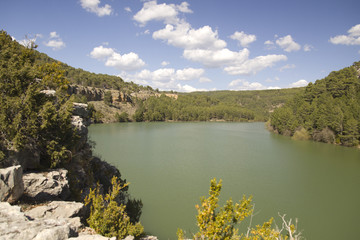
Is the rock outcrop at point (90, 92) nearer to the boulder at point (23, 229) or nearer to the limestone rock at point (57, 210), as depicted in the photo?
the limestone rock at point (57, 210)

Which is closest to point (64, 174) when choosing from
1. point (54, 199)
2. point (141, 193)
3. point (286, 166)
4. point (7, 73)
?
point (54, 199)

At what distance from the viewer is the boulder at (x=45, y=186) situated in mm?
7305

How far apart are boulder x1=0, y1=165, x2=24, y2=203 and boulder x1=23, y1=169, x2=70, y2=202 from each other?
909mm

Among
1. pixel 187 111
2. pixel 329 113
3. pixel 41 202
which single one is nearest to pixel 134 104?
pixel 187 111

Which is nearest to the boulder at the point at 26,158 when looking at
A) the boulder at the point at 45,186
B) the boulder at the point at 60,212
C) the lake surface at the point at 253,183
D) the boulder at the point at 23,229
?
the boulder at the point at 45,186

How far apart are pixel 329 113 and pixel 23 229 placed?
1924 inches

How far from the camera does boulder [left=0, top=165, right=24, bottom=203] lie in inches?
229

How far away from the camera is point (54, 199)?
767 cm

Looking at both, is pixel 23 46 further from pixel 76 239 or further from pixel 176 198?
pixel 76 239

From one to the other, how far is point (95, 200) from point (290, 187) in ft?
54.6

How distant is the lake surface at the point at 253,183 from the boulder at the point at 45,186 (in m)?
5.24

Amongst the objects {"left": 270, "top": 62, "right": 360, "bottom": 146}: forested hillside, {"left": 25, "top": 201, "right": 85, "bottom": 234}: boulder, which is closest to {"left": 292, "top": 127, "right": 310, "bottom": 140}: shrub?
{"left": 270, "top": 62, "right": 360, "bottom": 146}: forested hillside

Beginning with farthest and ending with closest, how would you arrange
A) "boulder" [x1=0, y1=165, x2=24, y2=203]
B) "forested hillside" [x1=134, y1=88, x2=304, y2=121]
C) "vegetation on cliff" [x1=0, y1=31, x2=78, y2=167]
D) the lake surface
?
"forested hillside" [x1=134, y1=88, x2=304, y2=121]
the lake surface
"vegetation on cliff" [x1=0, y1=31, x2=78, y2=167]
"boulder" [x1=0, y1=165, x2=24, y2=203]

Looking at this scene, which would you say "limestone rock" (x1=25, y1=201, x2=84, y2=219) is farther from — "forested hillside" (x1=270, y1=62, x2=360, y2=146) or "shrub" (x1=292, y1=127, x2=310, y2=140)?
"shrub" (x1=292, y1=127, x2=310, y2=140)
